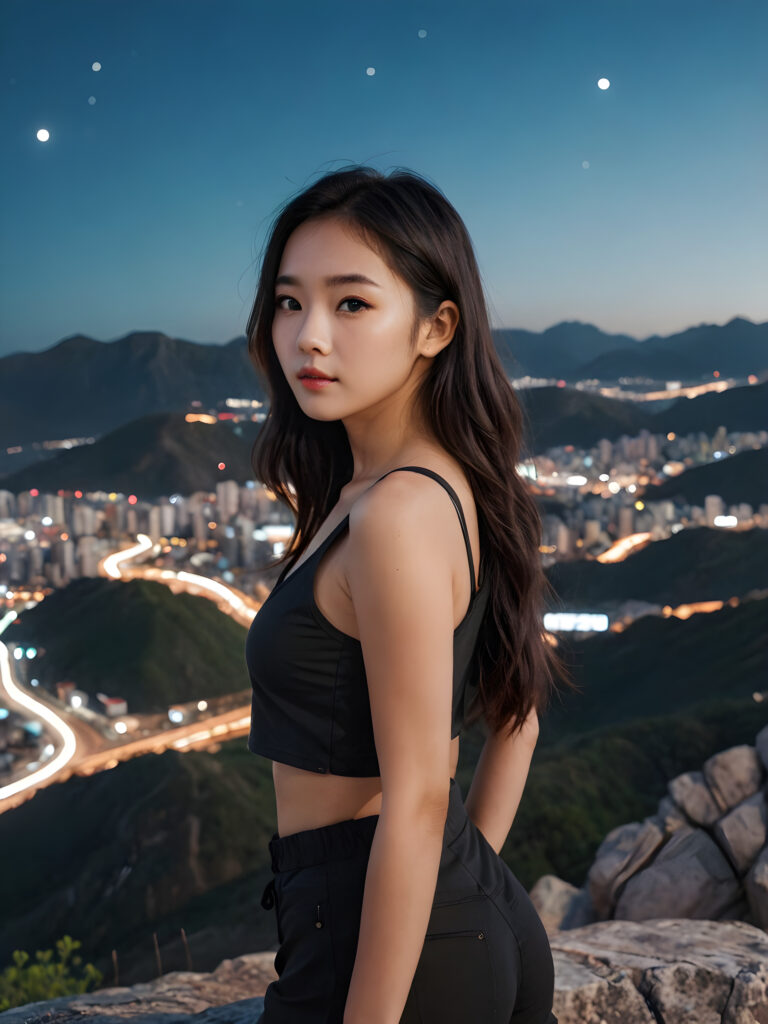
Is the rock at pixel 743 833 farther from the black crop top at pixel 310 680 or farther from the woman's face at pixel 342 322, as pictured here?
the woman's face at pixel 342 322

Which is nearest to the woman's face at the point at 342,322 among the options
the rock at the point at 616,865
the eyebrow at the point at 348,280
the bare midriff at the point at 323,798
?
the eyebrow at the point at 348,280

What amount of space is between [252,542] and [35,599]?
2.52 m

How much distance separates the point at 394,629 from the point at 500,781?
1.32 feet

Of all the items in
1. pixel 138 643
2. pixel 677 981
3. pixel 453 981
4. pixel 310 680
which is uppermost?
pixel 310 680

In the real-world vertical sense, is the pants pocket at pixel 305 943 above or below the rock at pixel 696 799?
above

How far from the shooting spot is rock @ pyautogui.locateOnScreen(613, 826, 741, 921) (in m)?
2.44

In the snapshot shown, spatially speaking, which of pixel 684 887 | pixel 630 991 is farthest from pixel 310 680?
pixel 684 887

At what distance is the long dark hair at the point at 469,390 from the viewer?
25.9 inches

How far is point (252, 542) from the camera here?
9.89 meters

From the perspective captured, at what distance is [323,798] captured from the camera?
0.66m

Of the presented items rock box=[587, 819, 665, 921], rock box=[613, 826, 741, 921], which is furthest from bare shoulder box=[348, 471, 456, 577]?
rock box=[587, 819, 665, 921]

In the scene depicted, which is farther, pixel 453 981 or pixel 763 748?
pixel 763 748

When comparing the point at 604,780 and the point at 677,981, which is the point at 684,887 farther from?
the point at 604,780

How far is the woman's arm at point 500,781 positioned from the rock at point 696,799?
86.1 inches
